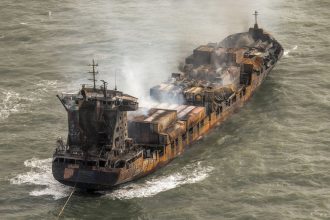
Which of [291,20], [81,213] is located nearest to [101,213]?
[81,213]

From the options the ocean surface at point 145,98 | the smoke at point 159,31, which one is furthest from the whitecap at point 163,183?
the smoke at point 159,31

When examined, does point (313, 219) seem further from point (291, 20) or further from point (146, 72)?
point (291, 20)

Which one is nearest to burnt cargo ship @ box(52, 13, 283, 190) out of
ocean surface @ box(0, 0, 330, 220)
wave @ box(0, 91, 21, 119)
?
ocean surface @ box(0, 0, 330, 220)

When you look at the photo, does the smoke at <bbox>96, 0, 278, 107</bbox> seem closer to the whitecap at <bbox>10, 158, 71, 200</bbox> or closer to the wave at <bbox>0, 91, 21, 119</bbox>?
→ the wave at <bbox>0, 91, 21, 119</bbox>

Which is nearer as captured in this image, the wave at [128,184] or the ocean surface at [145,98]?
the ocean surface at [145,98]

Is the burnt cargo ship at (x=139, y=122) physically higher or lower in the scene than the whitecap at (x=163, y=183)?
higher

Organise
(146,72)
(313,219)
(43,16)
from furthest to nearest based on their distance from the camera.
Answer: (43,16)
(146,72)
(313,219)

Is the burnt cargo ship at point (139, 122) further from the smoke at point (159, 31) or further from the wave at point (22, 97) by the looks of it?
the wave at point (22, 97)
